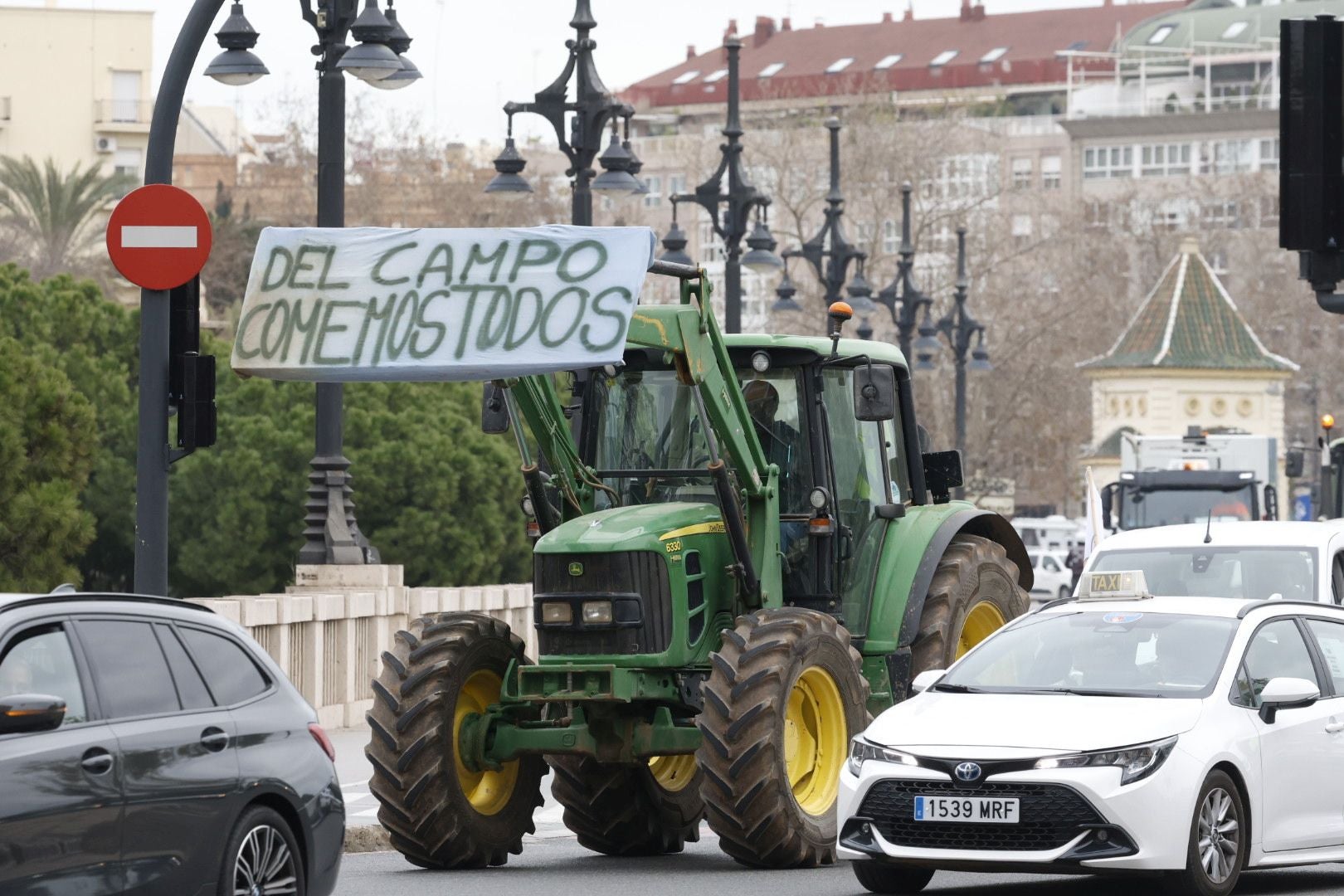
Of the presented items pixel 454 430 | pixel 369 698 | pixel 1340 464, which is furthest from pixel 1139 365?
pixel 369 698

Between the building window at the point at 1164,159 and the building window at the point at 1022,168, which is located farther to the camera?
the building window at the point at 1022,168

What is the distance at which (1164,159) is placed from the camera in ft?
476

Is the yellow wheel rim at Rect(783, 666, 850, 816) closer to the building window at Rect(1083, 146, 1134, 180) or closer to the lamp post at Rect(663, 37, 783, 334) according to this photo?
the lamp post at Rect(663, 37, 783, 334)

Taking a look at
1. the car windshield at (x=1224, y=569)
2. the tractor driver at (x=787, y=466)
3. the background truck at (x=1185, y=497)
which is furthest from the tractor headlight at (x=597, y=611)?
the background truck at (x=1185, y=497)

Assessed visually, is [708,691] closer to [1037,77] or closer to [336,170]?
[336,170]

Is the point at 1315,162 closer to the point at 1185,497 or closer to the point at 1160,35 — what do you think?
the point at 1185,497

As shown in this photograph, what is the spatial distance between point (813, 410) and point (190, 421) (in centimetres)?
317

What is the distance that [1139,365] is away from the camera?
77.9 meters

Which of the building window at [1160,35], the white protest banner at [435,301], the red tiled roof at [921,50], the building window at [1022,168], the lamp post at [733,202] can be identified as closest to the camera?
the white protest banner at [435,301]

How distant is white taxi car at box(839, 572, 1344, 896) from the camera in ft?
36.0

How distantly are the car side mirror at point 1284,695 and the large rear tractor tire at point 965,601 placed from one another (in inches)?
102

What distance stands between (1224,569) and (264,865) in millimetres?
9118

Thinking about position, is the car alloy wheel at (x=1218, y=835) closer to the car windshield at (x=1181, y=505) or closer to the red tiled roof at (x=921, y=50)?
the car windshield at (x=1181, y=505)

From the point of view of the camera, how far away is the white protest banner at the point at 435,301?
12727 millimetres
